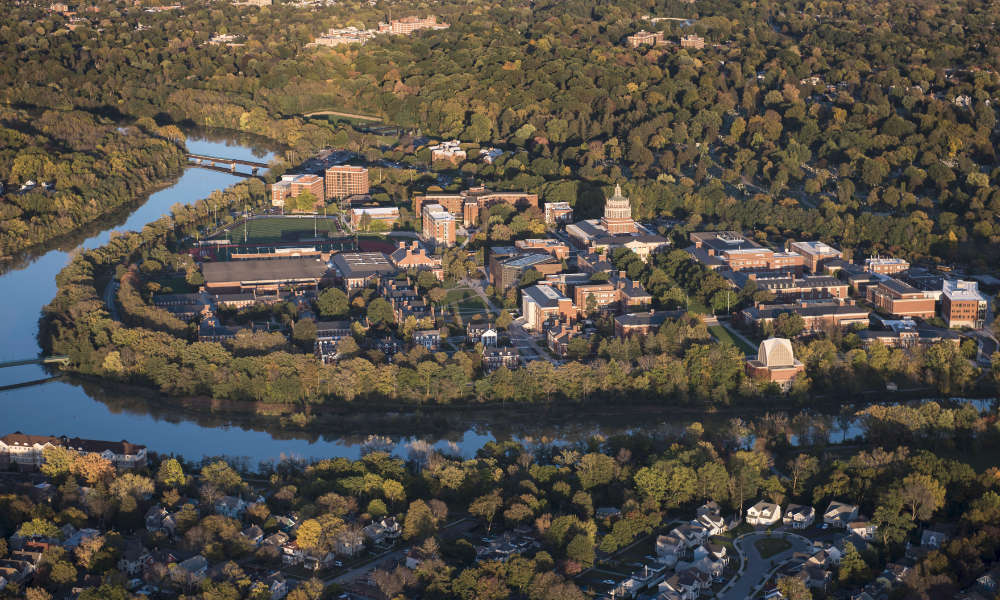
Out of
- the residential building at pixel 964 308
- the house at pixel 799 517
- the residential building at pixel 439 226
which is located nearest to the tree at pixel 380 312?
the residential building at pixel 439 226

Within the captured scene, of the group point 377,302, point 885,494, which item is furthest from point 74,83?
point 885,494

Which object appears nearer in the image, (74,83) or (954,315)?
(954,315)

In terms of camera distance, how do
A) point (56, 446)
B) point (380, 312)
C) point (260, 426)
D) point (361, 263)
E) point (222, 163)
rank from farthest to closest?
point (222, 163)
point (361, 263)
point (380, 312)
point (260, 426)
point (56, 446)

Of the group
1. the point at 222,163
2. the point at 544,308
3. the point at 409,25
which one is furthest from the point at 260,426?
the point at 409,25

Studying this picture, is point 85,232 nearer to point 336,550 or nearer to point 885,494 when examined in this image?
point 336,550

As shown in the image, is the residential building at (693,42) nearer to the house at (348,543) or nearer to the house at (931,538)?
the house at (931,538)

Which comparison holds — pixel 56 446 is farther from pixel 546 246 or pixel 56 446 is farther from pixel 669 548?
pixel 546 246
